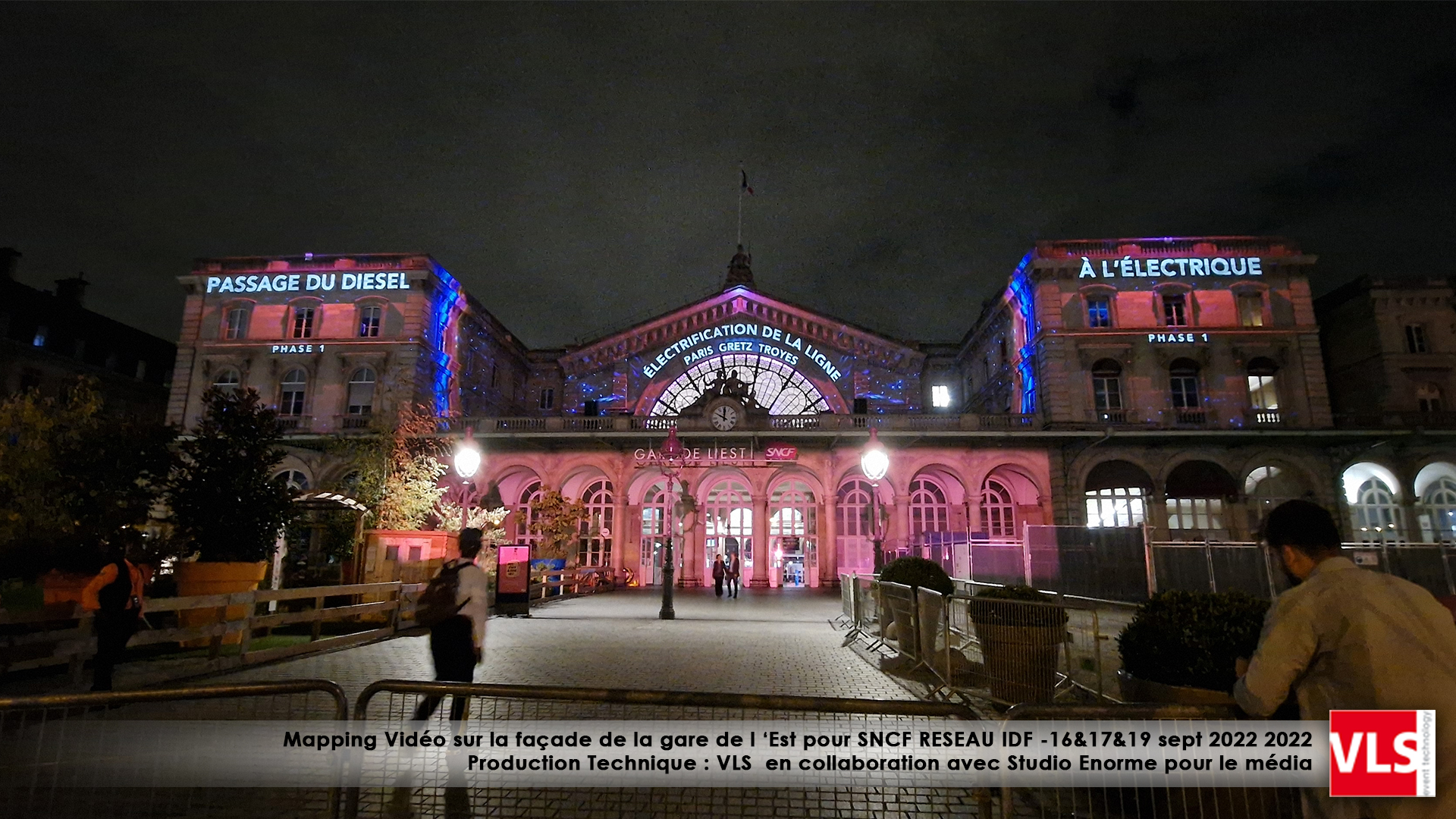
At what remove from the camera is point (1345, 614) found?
8.84 feet

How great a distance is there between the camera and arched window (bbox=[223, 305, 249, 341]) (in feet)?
109

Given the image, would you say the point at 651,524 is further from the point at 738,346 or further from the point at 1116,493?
the point at 1116,493

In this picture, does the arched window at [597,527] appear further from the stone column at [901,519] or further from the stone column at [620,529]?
the stone column at [901,519]

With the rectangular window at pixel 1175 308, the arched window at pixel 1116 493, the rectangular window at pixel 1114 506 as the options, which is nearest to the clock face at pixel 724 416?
the arched window at pixel 1116 493

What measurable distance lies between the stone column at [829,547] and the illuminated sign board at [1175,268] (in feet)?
48.7

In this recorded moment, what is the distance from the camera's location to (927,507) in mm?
30516

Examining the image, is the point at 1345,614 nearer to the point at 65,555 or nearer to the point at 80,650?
the point at 80,650

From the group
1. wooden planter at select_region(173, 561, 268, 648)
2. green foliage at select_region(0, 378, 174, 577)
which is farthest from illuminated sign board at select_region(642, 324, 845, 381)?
wooden planter at select_region(173, 561, 268, 648)

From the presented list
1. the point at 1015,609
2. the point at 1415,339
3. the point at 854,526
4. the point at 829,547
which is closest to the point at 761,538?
the point at 829,547

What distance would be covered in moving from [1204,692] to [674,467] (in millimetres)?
23284

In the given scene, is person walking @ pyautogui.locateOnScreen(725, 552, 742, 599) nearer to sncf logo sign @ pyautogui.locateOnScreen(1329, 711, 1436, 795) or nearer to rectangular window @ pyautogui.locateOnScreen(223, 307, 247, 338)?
sncf logo sign @ pyautogui.locateOnScreen(1329, 711, 1436, 795)

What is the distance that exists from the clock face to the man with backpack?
2497cm

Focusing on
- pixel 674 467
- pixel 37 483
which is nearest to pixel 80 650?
pixel 37 483

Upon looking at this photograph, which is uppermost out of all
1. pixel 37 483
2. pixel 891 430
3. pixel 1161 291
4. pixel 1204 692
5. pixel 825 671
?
pixel 1161 291
